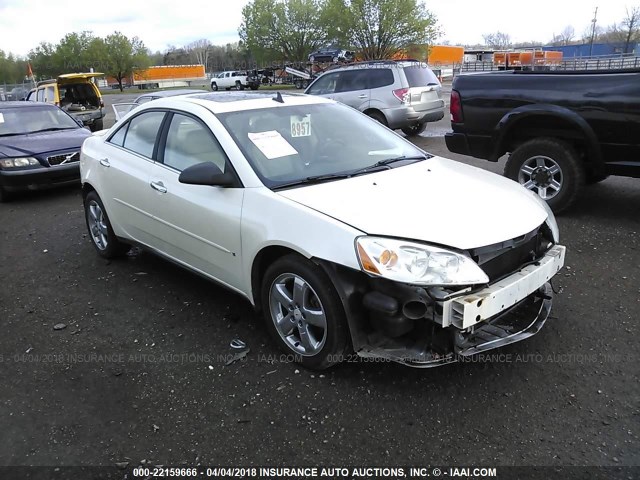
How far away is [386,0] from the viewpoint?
1630 inches

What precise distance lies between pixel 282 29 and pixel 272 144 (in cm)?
5772

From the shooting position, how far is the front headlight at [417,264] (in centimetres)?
269

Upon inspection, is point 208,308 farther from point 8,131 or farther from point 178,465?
point 8,131

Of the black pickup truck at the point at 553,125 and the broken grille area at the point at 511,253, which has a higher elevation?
the black pickup truck at the point at 553,125

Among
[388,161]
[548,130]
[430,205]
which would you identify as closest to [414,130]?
[548,130]

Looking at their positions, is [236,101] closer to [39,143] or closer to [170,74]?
[39,143]

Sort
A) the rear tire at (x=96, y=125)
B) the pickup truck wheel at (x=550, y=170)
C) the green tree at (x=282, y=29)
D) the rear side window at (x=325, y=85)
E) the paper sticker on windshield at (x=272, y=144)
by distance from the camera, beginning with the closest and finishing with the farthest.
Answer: the paper sticker on windshield at (x=272, y=144) < the pickup truck wheel at (x=550, y=170) < the rear side window at (x=325, y=85) < the rear tire at (x=96, y=125) < the green tree at (x=282, y=29)

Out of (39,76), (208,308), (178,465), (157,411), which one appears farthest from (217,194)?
(39,76)

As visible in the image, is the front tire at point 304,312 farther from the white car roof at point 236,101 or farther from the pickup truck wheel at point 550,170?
the pickup truck wheel at point 550,170

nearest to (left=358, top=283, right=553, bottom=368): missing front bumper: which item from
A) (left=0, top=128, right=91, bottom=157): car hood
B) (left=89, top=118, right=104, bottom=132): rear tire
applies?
(left=0, top=128, right=91, bottom=157): car hood

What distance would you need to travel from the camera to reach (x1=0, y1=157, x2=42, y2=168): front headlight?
26.5 ft

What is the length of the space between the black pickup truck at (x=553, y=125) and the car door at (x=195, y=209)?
3.80 meters

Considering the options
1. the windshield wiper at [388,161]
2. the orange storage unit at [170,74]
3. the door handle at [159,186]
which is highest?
the orange storage unit at [170,74]

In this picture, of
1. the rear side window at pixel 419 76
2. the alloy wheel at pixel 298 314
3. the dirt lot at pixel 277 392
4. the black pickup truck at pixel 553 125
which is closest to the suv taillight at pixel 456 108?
the black pickup truck at pixel 553 125
